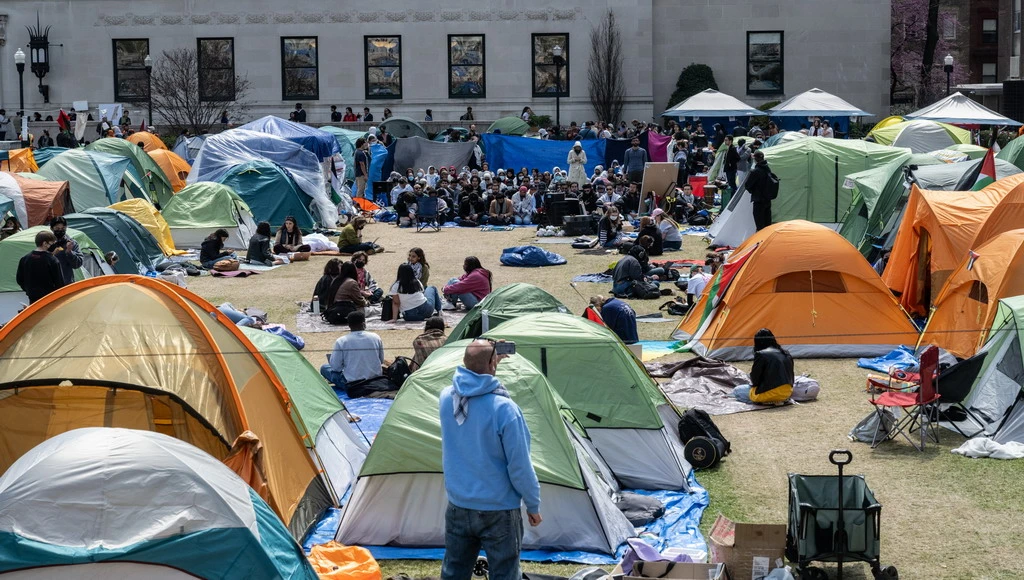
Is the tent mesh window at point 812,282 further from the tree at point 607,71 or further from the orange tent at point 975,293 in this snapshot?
the tree at point 607,71

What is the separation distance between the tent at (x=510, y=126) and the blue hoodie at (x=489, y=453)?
111 feet

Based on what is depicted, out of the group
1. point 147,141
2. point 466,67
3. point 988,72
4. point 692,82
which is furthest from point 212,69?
point 988,72

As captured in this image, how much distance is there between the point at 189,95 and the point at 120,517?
37.1m

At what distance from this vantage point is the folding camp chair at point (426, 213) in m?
28.3

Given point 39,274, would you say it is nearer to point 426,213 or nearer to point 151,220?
point 151,220

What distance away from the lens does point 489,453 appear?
21.5 feet

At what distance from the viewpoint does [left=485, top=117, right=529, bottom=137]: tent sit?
40.3 m

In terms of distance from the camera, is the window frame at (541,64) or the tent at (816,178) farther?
the window frame at (541,64)

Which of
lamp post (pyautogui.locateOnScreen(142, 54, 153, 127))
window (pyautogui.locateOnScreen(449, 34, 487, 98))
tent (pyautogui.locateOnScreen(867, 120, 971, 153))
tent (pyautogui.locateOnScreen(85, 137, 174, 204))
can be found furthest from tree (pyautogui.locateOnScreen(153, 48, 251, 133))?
tent (pyautogui.locateOnScreen(867, 120, 971, 153))

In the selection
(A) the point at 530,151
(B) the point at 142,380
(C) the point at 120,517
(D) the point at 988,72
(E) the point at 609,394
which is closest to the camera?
(C) the point at 120,517

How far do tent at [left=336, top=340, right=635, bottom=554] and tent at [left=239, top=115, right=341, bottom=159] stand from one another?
21.8 metres

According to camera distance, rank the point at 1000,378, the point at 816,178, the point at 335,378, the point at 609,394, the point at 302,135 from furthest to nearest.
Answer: the point at 302,135 → the point at 816,178 → the point at 335,378 → the point at 1000,378 → the point at 609,394

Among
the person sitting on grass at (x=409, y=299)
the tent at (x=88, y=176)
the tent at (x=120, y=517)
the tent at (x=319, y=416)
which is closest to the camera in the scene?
the tent at (x=120, y=517)

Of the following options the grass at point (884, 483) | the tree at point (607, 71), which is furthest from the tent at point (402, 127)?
the grass at point (884, 483)
